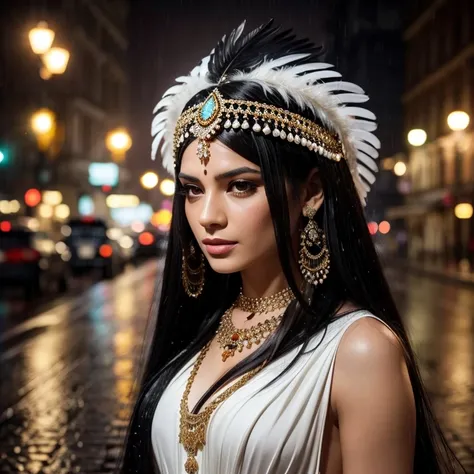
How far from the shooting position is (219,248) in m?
2.42

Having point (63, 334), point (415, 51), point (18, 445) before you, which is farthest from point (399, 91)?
point (18, 445)

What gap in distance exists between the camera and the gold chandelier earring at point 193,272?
108 inches

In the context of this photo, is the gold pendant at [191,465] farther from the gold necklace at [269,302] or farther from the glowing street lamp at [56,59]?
the glowing street lamp at [56,59]

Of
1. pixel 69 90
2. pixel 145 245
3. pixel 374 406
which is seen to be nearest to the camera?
pixel 374 406

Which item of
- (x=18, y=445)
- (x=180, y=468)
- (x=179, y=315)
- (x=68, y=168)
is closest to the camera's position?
(x=180, y=468)

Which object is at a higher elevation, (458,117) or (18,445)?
(458,117)

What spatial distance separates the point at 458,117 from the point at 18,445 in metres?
14.6

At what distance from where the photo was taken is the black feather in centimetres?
253

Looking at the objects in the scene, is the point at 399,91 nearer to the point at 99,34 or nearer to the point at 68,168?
the point at 99,34

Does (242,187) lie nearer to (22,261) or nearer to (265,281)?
(265,281)

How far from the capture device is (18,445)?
7082 millimetres

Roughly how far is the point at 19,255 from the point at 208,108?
1974 cm

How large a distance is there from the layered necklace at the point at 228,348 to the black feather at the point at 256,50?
64cm

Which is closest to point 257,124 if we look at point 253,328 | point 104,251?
point 253,328
